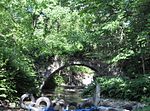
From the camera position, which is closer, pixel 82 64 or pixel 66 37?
pixel 66 37

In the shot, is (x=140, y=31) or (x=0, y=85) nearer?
(x=140, y=31)

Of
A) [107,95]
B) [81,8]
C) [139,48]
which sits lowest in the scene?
[107,95]

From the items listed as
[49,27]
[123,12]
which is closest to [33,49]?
[49,27]

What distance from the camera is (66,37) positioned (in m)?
26.4

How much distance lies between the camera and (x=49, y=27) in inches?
1065

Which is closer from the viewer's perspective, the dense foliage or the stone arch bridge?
the dense foliage

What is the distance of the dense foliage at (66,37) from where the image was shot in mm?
7590

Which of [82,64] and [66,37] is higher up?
[66,37]

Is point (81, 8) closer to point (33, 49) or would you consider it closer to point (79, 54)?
point (33, 49)

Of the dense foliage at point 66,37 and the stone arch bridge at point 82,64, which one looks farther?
the stone arch bridge at point 82,64

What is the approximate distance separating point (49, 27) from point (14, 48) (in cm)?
1051

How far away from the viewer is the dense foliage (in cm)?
759

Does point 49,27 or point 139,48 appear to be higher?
point 49,27

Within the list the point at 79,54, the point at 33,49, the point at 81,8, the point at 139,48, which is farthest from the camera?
the point at 79,54
